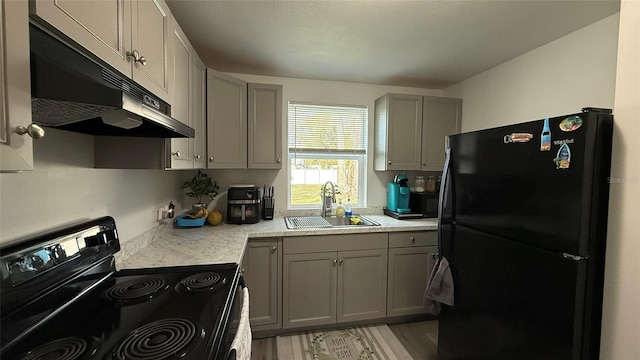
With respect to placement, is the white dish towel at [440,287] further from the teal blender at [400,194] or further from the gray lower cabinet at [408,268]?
the teal blender at [400,194]

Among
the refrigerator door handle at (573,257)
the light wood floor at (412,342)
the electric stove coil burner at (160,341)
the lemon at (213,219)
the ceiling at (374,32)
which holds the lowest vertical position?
the light wood floor at (412,342)

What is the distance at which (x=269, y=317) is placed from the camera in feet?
7.07

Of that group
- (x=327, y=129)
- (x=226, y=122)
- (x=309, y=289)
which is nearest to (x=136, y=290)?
(x=309, y=289)

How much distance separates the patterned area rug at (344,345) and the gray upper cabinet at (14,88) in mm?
1997

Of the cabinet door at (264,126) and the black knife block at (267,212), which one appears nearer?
the cabinet door at (264,126)

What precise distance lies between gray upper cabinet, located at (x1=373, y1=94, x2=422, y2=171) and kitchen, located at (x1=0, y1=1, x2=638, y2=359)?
0.30 metres

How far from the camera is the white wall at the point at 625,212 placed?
3.11 feet

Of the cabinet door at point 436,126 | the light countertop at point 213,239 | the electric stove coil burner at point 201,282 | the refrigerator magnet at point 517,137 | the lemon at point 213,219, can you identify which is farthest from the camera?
the cabinet door at point 436,126

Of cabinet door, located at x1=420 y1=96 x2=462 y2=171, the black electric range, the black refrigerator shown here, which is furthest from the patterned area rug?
cabinet door, located at x1=420 y1=96 x2=462 y2=171

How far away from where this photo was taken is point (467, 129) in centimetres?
278

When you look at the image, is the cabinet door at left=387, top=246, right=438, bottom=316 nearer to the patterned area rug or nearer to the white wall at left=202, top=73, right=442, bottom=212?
the patterned area rug

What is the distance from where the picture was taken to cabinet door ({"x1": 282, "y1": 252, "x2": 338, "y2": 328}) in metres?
2.18

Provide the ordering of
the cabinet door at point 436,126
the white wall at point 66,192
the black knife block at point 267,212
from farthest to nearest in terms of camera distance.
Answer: the cabinet door at point 436,126 → the black knife block at point 267,212 → the white wall at point 66,192

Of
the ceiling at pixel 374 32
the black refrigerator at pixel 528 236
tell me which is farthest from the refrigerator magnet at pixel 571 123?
the ceiling at pixel 374 32
